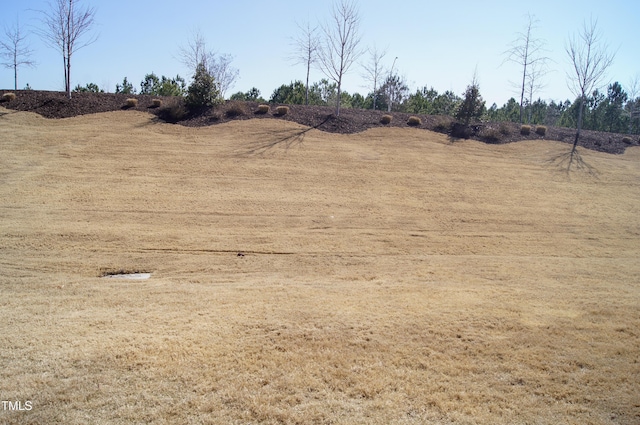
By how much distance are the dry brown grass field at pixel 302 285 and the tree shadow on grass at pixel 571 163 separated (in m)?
1.23

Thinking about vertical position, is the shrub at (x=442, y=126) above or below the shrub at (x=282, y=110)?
below

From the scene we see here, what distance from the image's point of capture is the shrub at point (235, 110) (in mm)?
22234

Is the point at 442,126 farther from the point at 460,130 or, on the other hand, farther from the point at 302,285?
the point at 302,285

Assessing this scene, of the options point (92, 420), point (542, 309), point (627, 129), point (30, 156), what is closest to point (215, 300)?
point (92, 420)

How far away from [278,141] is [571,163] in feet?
51.0

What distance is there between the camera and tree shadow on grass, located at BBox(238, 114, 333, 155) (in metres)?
18.2

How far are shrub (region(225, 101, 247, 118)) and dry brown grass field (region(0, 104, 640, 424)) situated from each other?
358cm

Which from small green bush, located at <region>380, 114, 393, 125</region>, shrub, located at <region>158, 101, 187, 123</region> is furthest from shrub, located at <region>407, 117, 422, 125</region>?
shrub, located at <region>158, 101, 187, 123</region>

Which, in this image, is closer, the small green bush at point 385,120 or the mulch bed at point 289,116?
the mulch bed at point 289,116

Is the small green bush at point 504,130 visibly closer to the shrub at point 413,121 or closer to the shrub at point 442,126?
the shrub at point 442,126

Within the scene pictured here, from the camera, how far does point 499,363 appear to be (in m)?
5.20

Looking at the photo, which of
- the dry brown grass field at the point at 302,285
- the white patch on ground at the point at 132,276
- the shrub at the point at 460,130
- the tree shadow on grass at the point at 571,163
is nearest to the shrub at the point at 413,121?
the shrub at the point at 460,130

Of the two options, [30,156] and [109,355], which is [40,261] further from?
[30,156]

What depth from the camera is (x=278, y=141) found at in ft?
63.7
